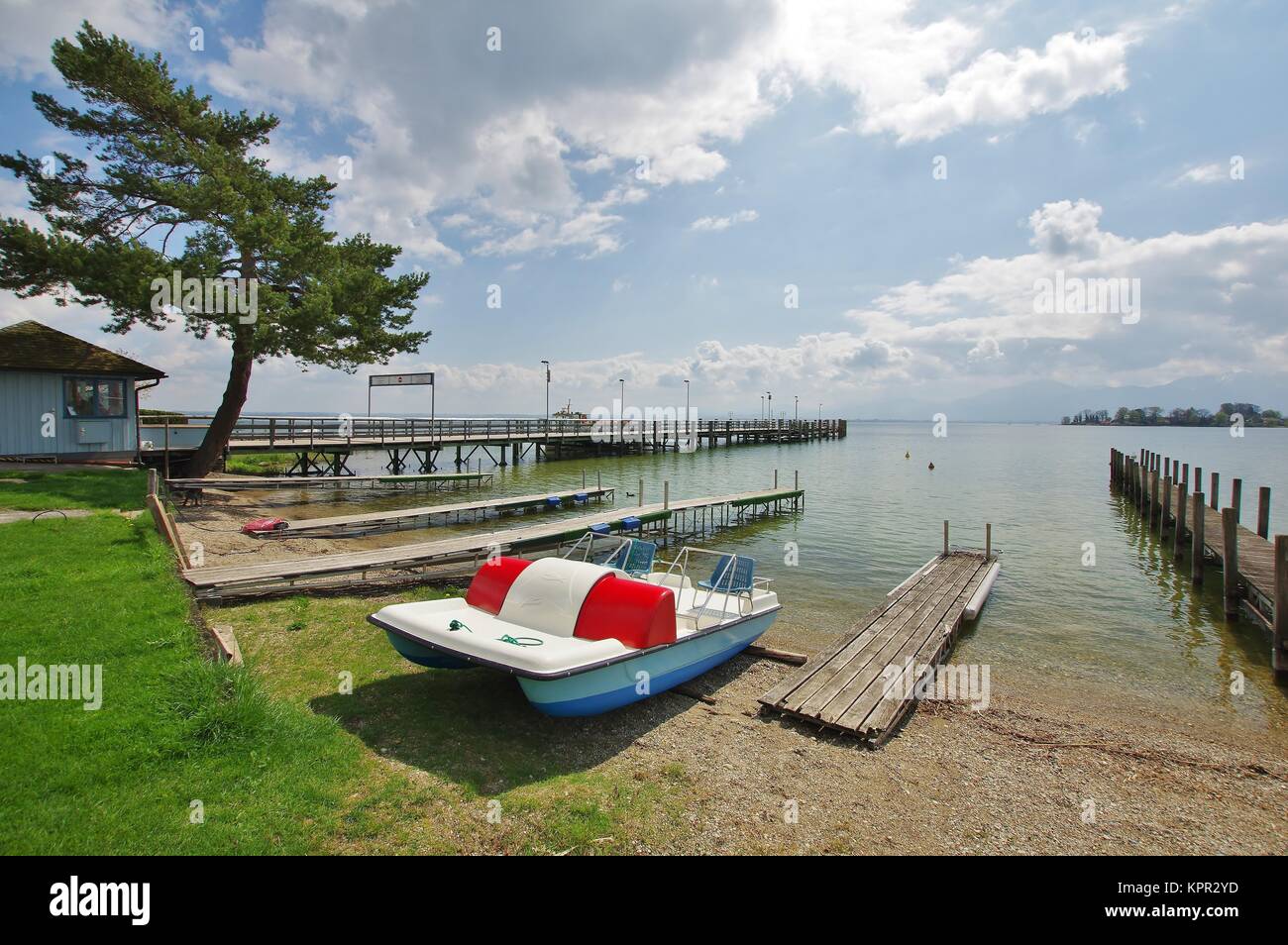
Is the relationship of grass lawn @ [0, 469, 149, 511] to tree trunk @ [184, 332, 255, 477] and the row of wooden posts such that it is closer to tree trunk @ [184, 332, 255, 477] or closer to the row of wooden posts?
tree trunk @ [184, 332, 255, 477]

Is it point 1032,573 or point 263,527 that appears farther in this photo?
point 1032,573

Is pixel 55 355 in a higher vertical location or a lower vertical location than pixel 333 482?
higher

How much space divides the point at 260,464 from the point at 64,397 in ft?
48.6

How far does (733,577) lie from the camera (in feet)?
35.2

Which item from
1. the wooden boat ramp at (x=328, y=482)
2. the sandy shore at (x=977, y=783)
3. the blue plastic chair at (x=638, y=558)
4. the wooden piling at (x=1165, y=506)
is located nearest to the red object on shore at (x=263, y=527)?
the wooden boat ramp at (x=328, y=482)

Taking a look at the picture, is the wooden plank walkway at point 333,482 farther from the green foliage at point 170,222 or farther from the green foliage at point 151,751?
the green foliage at point 151,751

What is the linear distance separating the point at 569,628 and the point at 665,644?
1.26 m

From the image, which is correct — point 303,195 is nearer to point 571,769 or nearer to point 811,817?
point 571,769

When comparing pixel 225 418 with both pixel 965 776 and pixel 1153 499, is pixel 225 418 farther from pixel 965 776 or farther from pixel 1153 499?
pixel 1153 499

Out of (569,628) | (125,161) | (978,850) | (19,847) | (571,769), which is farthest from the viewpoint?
(125,161)

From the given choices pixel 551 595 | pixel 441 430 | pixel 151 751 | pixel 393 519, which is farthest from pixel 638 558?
pixel 441 430

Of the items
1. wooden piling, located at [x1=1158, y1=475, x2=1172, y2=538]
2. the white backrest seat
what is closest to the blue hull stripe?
the white backrest seat
